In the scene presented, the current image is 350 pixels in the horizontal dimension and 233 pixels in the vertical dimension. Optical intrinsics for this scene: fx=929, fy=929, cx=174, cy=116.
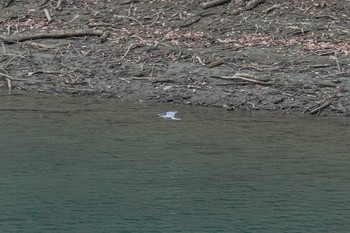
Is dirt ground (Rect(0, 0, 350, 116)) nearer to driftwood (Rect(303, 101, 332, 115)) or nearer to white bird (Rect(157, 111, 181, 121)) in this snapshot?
driftwood (Rect(303, 101, 332, 115))

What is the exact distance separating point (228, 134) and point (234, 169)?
1.84 m

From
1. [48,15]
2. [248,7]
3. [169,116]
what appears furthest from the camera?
[48,15]

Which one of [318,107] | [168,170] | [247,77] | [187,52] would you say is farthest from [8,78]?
[168,170]

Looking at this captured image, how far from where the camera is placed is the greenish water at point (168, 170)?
8766mm

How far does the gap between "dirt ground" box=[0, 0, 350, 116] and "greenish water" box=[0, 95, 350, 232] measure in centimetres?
85

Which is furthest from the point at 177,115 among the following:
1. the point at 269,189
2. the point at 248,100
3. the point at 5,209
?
the point at 5,209

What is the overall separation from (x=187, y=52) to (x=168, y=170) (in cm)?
622

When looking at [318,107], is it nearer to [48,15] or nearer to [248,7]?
[248,7]

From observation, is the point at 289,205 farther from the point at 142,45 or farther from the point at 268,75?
the point at 142,45

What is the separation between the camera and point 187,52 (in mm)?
16422

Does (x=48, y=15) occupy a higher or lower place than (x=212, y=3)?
lower

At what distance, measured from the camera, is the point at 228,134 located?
12.4m

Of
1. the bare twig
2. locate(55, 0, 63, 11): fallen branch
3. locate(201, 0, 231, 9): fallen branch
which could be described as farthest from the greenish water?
locate(55, 0, 63, 11): fallen branch

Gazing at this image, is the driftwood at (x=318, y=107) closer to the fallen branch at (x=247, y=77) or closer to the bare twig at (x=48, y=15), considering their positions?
the fallen branch at (x=247, y=77)
